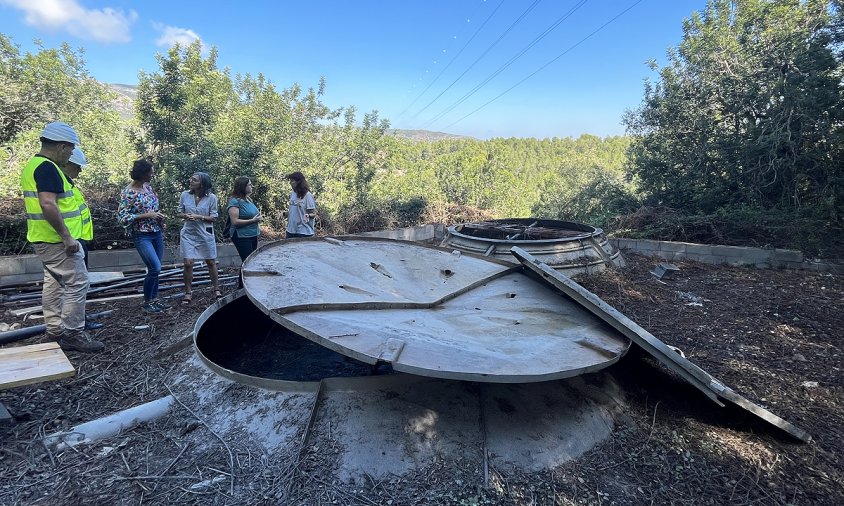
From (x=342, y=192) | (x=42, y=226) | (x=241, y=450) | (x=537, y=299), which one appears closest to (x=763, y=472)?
(x=537, y=299)

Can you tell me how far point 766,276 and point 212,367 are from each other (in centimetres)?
795

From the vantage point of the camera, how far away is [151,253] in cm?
405

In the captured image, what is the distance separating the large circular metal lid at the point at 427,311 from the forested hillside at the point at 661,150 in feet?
16.2

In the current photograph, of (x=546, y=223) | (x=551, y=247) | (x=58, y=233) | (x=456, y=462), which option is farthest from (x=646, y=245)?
(x=58, y=233)

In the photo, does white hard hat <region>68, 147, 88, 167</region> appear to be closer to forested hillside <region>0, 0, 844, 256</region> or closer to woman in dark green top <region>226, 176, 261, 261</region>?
woman in dark green top <region>226, 176, 261, 261</region>

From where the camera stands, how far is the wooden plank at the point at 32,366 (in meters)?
2.11

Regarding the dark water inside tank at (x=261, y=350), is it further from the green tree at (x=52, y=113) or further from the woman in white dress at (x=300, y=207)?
the green tree at (x=52, y=113)

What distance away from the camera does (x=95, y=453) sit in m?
2.12

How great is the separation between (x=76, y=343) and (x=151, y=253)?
1.07 meters

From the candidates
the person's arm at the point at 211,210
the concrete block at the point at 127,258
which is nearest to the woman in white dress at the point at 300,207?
the person's arm at the point at 211,210

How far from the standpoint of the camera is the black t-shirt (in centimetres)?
288

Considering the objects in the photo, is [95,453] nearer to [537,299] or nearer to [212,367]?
[212,367]

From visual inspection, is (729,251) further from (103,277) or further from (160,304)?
(103,277)

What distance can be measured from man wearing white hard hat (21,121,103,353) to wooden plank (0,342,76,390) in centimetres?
70
